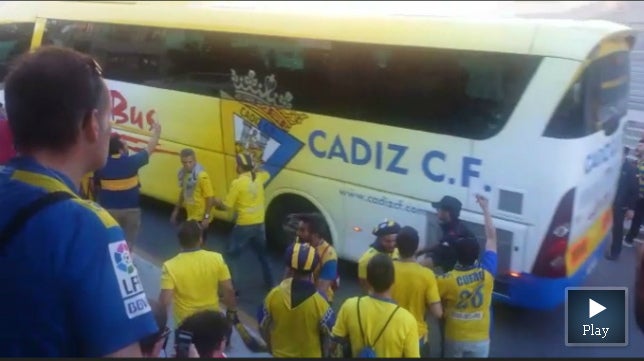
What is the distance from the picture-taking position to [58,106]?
3.55 feet

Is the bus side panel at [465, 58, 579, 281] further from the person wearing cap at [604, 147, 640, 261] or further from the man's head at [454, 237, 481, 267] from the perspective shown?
the person wearing cap at [604, 147, 640, 261]

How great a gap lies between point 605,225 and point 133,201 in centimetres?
143

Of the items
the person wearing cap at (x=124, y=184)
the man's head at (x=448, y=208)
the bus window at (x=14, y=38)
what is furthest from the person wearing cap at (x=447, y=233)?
Answer: the bus window at (x=14, y=38)

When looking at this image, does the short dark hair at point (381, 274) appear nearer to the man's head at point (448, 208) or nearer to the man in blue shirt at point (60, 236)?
the man's head at point (448, 208)

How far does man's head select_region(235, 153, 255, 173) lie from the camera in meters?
2.09

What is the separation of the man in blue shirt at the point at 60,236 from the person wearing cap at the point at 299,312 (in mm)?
871

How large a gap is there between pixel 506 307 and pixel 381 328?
37 centimetres

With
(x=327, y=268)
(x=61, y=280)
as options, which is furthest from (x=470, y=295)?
(x=61, y=280)

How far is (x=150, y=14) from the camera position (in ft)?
7.20

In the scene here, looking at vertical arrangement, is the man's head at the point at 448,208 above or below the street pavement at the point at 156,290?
above

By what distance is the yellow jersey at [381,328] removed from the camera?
1871 mm

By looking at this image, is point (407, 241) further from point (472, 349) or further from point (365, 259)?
point (472, 349)

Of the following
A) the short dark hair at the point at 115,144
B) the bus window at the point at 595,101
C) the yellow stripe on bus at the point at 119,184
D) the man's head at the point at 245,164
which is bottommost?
the yellow stripe on bus at the point at 119,184

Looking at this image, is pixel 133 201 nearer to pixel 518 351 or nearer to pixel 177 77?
pixel 177 77
